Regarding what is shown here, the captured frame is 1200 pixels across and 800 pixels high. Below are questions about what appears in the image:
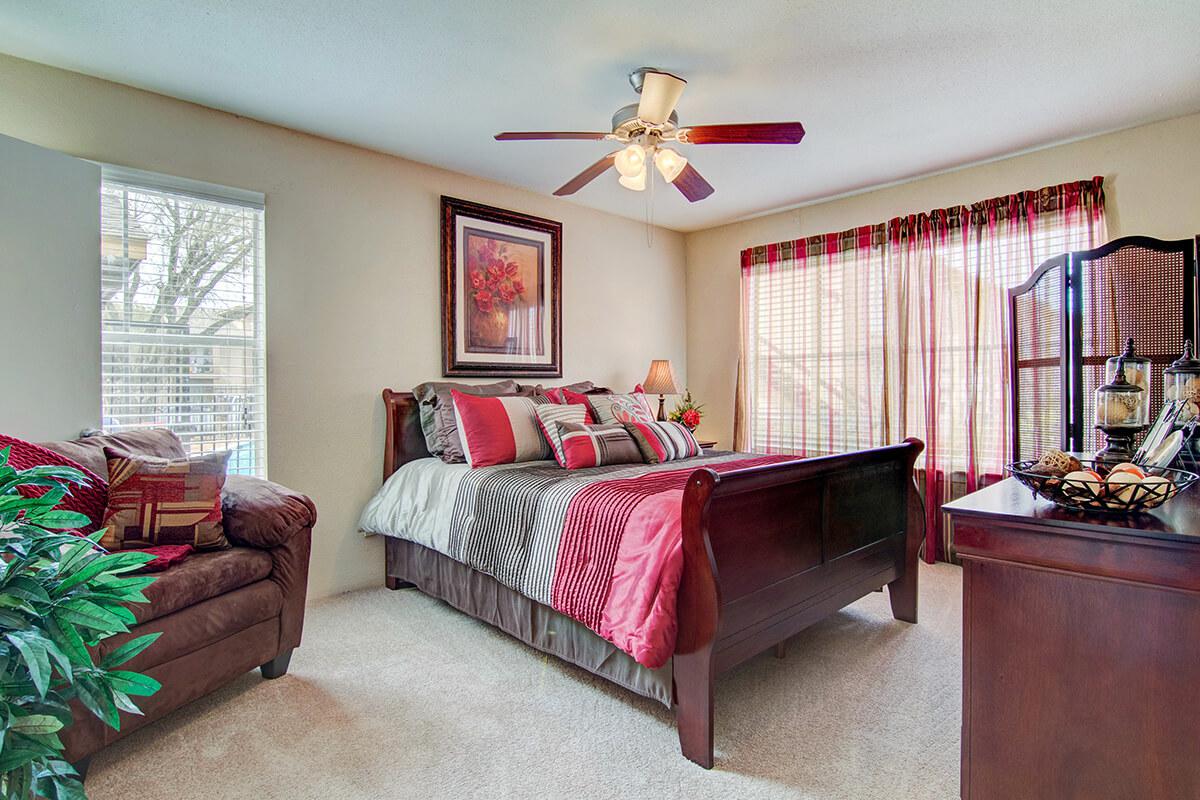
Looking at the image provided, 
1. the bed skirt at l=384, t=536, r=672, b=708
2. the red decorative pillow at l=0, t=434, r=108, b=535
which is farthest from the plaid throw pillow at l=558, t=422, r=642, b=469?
the red decorative pillow at l=0, t=434, r=108, b=535

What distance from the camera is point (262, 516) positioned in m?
2.23

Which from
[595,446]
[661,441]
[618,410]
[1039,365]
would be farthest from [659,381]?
[1039,365]

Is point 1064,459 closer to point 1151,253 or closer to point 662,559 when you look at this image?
point 662,559

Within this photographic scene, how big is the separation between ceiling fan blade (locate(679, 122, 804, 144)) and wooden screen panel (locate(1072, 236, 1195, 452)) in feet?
6.21

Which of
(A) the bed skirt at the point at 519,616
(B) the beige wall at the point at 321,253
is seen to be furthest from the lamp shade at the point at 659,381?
(A) the bed skirt at the point at 519,616

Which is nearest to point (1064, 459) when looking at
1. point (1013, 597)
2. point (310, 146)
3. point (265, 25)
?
point (1013, 597)

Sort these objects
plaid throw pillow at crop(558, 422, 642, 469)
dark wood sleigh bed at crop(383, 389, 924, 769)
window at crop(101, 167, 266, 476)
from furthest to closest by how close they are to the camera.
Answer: plaid throw pillow at crop(558, 422, 642, 469) < window at crop(101, 167, 266, 476) < dark wood sleigh bed at crop(383, 389, 924, 769)

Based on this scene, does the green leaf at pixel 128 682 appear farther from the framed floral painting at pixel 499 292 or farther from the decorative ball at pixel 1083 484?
the framed floral painting at pixel 499 292

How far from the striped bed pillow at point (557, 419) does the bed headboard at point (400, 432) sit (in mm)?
762

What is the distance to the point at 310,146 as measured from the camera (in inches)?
128

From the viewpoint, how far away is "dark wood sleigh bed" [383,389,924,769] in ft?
6.07

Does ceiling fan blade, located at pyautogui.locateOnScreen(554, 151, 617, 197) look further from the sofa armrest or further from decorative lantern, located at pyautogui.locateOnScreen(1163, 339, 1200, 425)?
decorative lantern, located at pyautogui.locateOnScreen(1163, 339, 1200, 425)

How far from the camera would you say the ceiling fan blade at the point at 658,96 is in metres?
2.36

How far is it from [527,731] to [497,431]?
5.11 ft
